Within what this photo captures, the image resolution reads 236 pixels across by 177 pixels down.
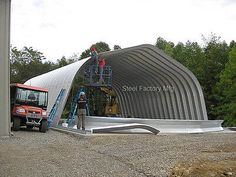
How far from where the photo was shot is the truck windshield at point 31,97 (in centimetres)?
1994

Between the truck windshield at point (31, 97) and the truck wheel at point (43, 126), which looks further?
the truck windshield at point (31, 97)

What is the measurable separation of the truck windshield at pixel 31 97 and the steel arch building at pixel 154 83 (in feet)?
7.18

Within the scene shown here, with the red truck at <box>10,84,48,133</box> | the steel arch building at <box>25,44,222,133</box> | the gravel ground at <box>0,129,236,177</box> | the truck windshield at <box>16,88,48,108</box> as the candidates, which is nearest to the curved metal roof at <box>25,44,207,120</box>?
the steel arch building at <box>25,44,222,133</box>

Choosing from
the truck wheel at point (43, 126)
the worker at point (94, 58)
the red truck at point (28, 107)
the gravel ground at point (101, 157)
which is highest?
the worker at point (94, 58)

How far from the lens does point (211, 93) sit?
41.1 meters

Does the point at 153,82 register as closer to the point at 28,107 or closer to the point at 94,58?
the point at 94,58

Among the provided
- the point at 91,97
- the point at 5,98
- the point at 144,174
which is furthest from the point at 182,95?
the point at 144,174

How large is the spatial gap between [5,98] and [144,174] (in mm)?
10050

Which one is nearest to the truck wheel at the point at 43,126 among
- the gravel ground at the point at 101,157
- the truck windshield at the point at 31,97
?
the truck windshield at the point at 31,97

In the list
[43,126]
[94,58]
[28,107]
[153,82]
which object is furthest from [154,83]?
[28,107]

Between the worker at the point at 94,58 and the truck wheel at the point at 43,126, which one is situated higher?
the worker at the point at 94,58

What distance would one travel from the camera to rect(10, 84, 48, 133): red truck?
19461 millimetres

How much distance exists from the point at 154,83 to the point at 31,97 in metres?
11.1

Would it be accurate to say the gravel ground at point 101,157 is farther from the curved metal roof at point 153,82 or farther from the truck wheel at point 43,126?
the curved metal roof at point 153,82
